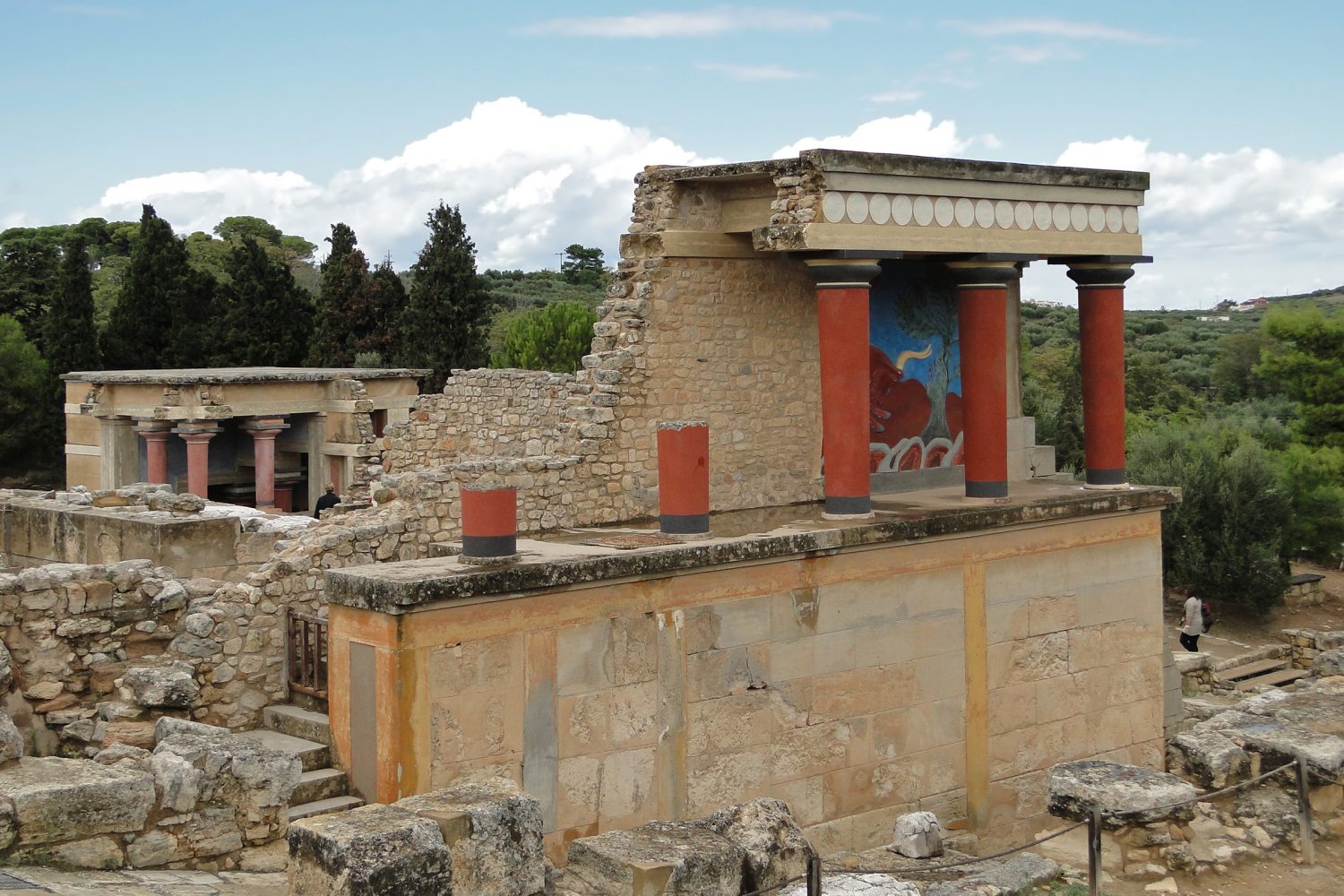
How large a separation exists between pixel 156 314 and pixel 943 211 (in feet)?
98.6

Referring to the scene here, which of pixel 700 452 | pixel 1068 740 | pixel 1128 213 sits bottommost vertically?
pixel 1068 740

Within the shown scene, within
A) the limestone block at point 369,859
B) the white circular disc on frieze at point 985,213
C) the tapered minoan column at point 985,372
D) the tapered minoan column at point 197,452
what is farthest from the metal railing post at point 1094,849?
the tapered minoan column at point 197,452

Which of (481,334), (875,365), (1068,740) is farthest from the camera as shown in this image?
(481,334)

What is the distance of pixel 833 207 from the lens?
11.5 metres

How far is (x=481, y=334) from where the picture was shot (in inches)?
1362

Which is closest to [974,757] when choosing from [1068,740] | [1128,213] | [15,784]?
[1068,740]

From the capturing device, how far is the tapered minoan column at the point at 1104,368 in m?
14.0

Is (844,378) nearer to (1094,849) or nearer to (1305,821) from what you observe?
(1094,849)

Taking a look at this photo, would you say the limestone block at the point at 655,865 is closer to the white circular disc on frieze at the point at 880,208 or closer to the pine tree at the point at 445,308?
the white circular disc on frieze at the point at 880,208

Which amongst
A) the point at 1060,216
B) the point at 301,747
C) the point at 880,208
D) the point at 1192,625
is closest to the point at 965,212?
the point at 880,208

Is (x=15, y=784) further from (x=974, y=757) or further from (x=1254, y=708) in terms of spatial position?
(x=1254, y=708)

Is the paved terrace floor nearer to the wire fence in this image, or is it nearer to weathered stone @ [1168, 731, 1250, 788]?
the wire fence

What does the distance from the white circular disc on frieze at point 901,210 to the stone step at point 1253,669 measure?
38.2 feet

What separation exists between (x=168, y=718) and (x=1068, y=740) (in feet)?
25.6
